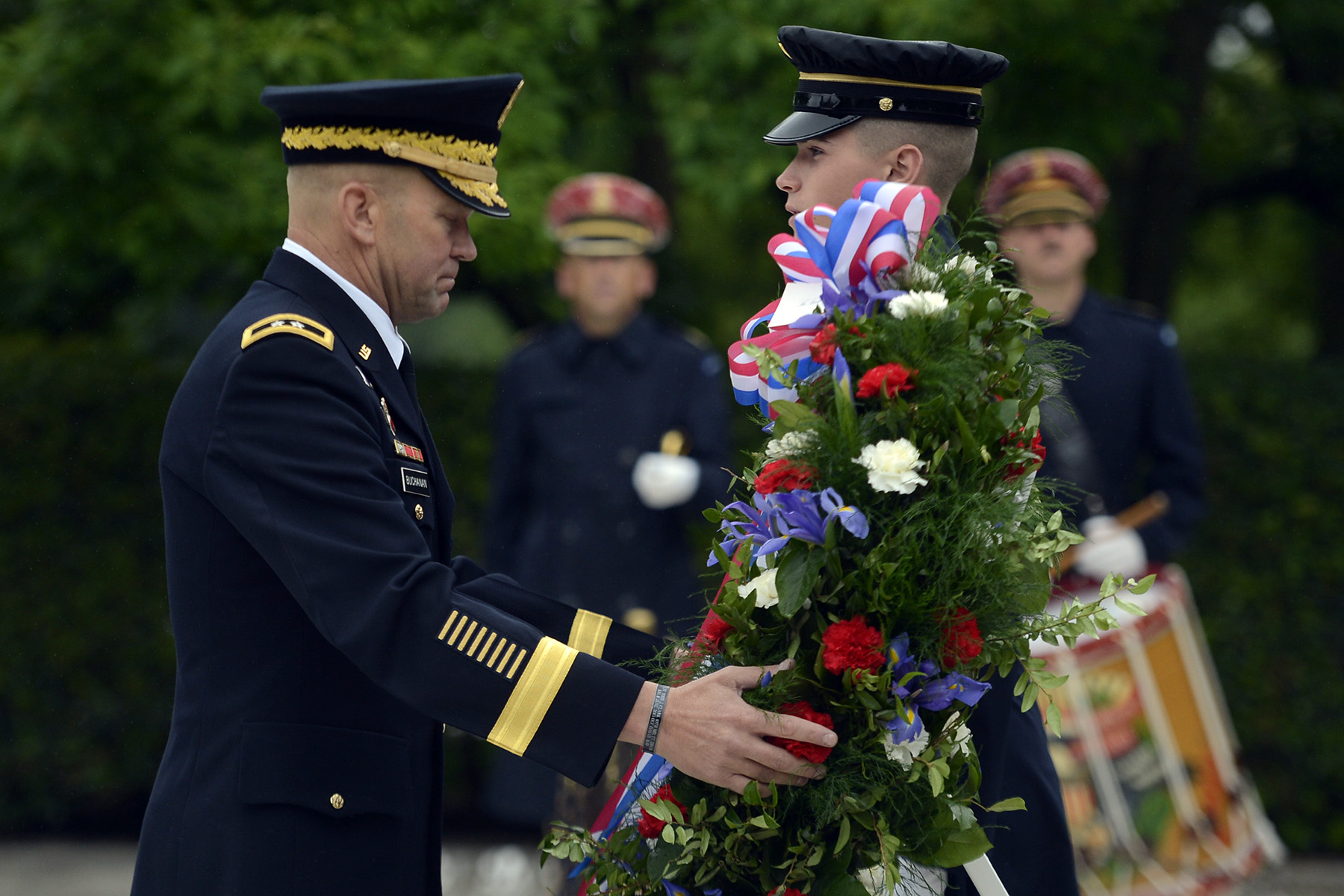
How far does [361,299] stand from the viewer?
2625 millimetres

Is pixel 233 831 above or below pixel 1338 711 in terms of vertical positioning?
above

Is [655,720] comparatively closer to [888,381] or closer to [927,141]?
[888,381]

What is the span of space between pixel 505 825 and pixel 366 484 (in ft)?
16.0

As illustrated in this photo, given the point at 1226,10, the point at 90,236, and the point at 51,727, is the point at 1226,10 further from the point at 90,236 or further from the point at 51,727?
the point at 51,727

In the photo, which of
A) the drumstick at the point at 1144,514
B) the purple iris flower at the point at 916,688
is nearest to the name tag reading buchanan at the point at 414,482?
the purple iris flower at the point at 916,688

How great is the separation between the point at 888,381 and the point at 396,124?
1.03 meters

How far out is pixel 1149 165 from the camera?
8070mm

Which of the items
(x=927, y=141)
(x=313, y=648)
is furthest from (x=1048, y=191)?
(x=313, y=648)

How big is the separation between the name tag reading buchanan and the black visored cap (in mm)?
913

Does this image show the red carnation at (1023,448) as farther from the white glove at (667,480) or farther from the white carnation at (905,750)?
the white glove at (667,480)

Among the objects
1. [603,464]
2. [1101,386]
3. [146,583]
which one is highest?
[1101,386]

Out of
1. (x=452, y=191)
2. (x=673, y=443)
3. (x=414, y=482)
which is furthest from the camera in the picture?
(x=673, y=443)

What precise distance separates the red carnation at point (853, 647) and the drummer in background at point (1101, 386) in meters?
2.95

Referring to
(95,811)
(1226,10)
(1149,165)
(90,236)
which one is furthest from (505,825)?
(1226,10)
